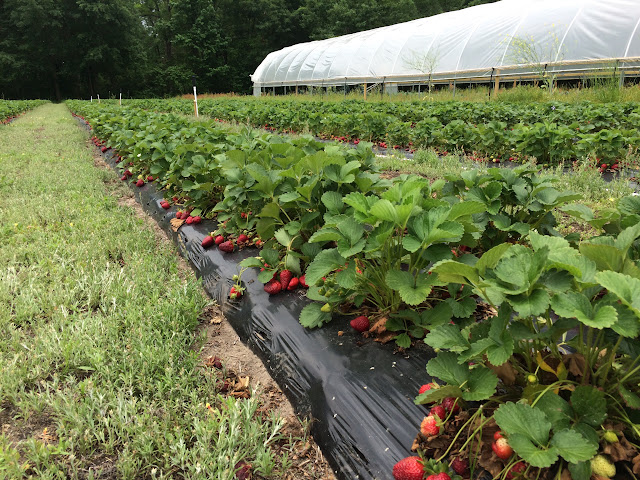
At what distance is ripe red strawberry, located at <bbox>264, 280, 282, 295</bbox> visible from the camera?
7.44 feet

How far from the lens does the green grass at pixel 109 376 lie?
1.48m

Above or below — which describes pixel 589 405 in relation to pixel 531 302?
below

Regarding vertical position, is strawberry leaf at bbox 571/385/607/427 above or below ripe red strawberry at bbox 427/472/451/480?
above

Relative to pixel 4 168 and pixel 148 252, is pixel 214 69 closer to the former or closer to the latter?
pixel 4 168

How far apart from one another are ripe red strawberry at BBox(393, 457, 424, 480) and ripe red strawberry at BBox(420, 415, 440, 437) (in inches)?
3.1

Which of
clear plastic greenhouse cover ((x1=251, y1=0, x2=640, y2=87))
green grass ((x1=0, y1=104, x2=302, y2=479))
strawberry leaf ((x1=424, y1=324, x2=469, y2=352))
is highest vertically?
clear plastic greenhouse cover ((x1=251, y1=0, x2=640, y2=87))

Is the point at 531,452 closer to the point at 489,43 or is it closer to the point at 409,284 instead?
the point at 409,284

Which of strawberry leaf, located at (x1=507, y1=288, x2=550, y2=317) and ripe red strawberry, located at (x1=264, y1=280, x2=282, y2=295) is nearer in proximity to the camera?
strawberry leaf, located at (x1=507, y1=288, x2=550, y2=317)

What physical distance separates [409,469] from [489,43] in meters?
18.2

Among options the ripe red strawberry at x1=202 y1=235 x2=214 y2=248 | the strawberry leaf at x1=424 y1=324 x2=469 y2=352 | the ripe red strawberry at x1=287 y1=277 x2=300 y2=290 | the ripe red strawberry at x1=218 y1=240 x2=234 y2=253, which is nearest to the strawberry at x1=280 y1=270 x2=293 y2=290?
the ripe red strawberry at x1=287 y1=277 x2=300 y2=290

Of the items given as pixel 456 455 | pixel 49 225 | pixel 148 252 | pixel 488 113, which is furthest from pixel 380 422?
pixel 488 113

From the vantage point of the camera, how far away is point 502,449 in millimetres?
1065

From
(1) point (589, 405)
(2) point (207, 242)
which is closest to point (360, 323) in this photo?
(1) point (589, 405)

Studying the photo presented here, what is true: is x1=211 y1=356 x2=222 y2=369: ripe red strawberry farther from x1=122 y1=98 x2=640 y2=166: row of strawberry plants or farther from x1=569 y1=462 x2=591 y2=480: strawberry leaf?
x1=122 y1=98 x2=640 y2=166: row of strawberry plants
